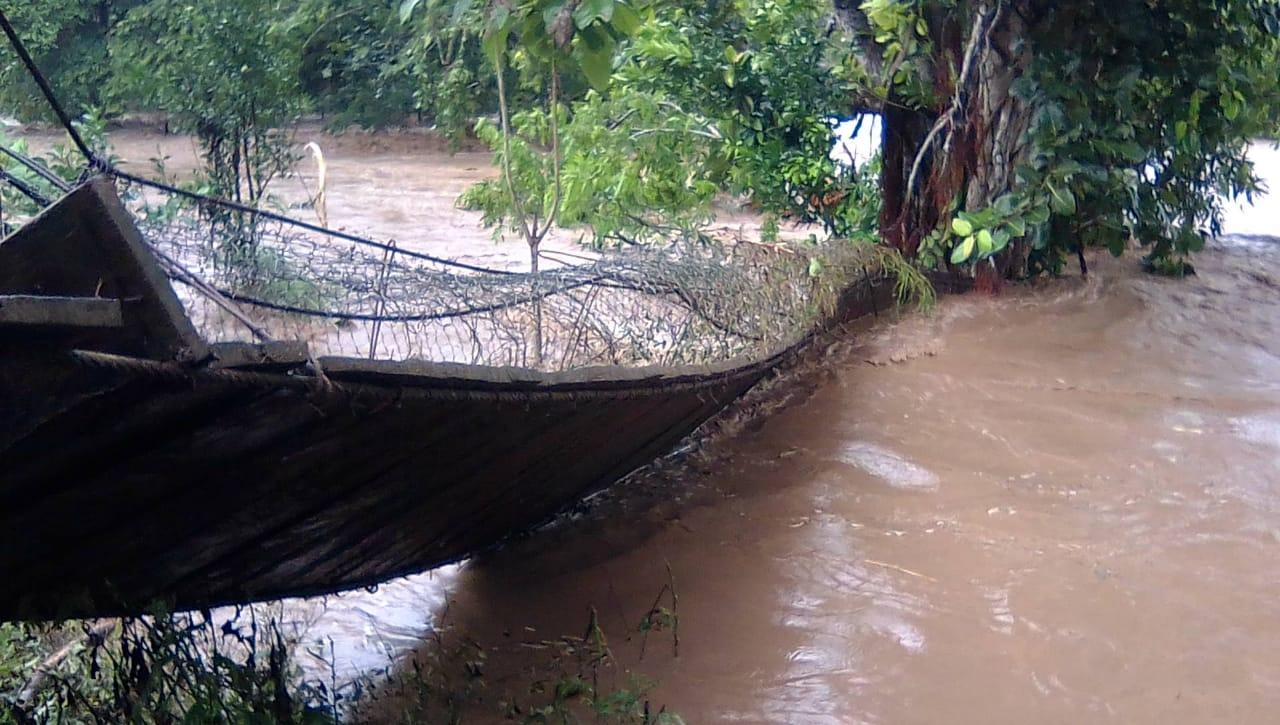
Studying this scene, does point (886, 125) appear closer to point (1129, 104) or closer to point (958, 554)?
point (1129, 104)

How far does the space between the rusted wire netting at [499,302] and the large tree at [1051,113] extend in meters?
1.78

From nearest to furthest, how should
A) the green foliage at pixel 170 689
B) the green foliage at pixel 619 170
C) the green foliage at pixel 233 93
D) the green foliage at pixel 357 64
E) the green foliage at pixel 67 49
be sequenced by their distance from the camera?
the green foliage at pixel 170 689, the green foliage at pixel 619 170, the green foliage at pixel 233 93, the green foliage at pixel 67 49, the green foliage at pixel 357 64

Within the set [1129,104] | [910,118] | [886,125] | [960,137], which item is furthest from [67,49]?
[1129,104]

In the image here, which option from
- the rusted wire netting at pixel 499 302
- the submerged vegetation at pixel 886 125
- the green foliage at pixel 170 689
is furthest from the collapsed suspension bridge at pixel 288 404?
the submerged vegetation at pixel 886 125

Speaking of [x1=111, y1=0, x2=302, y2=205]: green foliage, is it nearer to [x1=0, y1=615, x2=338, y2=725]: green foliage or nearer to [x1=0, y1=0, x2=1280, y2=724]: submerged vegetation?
[x1=0, y1=0, x2=1280, y2=724]: submerged vegetation

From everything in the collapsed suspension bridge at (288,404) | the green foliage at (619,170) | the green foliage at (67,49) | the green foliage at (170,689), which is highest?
the green foliage at (67,49)

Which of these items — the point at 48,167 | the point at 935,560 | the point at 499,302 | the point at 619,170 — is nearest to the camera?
the point at 935,560

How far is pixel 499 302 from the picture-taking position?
11.8 ft

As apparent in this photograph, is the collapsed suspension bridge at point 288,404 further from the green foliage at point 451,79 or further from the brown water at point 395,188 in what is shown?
the green foliage at point 451,79

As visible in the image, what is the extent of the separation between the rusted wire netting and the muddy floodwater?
53 centimetres

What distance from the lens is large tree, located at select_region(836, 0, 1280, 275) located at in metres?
5.39

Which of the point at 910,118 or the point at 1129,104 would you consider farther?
the point at 910,118

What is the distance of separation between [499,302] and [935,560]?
166 centimetres

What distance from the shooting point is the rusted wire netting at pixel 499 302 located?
355 centimetres
